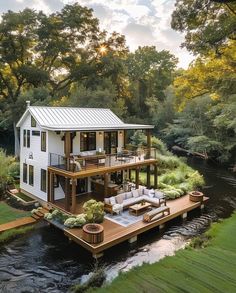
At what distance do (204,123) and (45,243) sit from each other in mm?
30543

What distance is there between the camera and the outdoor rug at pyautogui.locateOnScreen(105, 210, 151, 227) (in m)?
14.3

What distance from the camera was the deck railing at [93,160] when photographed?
15.8 m

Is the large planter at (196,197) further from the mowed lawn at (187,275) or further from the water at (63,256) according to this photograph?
the mowed lawn at (187,275)

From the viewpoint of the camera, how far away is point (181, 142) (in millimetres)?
41000

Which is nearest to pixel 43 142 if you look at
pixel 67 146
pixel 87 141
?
pixel 67 146

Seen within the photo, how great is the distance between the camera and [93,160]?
1827 cm

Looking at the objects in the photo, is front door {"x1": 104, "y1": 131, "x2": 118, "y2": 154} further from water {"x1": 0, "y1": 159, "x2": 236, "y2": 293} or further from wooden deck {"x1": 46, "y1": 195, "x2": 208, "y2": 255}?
water {"x1": 0, "y1": 159, "x2": 236, "y2": 293}

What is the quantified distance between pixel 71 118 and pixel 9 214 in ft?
26.1

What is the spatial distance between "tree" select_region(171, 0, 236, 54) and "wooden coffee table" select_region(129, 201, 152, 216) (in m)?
9.52

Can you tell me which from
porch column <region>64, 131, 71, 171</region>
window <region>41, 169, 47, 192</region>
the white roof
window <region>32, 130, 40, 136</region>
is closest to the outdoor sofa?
porch column <region>64, 131, 71, 171</region>

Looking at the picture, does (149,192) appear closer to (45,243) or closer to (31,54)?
(45,243)

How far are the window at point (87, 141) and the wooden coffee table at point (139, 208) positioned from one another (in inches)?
232

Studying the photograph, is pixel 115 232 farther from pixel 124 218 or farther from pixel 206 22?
pixel 206 22

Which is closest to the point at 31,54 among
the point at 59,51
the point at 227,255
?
the point at 59,51
